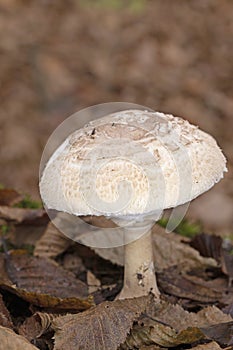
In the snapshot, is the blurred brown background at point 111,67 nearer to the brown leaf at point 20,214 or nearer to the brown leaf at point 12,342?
the brown leaf at point 20,214

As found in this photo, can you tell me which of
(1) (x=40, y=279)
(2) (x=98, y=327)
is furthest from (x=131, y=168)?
(1) (x=40, y=279)

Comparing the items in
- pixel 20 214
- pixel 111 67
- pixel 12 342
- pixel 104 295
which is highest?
pixel 111 67

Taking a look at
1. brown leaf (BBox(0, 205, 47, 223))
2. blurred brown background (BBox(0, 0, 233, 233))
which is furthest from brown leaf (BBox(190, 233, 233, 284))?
blurred brown background (BBox(0, 0, 233, 233))

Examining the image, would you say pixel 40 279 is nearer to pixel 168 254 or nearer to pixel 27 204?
pixel 168 254

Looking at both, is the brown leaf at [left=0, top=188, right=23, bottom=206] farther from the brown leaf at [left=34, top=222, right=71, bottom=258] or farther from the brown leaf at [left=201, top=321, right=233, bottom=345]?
the brown leaf at [left=201, top=321, right=233, bottom=345]

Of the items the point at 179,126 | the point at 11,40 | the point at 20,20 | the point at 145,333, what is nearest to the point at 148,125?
the point at 179,126

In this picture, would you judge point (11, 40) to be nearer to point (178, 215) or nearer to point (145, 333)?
point (178, 215)
